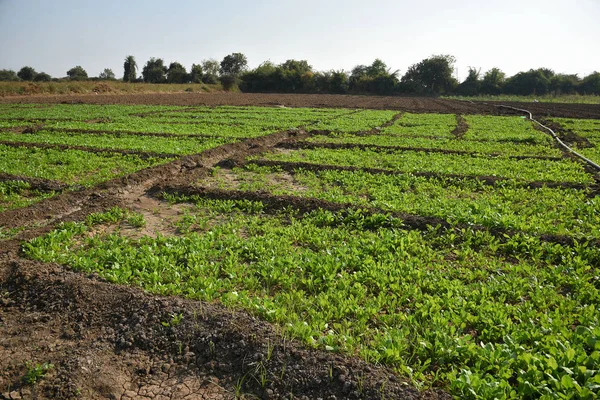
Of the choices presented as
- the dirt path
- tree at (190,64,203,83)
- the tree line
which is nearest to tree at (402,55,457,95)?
the tree line

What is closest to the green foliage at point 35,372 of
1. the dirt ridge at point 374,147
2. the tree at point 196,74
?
the dirt ridge at point 374,147

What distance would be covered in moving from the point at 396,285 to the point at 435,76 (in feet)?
289

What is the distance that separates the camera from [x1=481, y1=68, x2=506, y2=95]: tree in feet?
250

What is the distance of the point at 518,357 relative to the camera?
3.71 metres

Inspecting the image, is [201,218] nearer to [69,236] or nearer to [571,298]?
[69,236]

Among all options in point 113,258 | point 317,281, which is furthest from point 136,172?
point 317,281

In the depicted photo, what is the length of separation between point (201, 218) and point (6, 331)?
431cm

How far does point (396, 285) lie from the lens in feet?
17.6

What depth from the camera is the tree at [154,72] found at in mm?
94438

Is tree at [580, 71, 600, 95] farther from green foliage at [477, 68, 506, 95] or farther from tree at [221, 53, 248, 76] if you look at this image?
tree at [221, 53, 248, 76]

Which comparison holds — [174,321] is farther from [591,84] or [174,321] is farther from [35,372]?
[591,84]

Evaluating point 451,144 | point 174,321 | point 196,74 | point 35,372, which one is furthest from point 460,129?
point 196,74

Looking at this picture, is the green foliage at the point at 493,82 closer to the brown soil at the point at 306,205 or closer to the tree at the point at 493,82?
the tree at the point at 493,82

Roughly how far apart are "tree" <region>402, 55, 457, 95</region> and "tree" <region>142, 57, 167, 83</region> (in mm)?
61856
